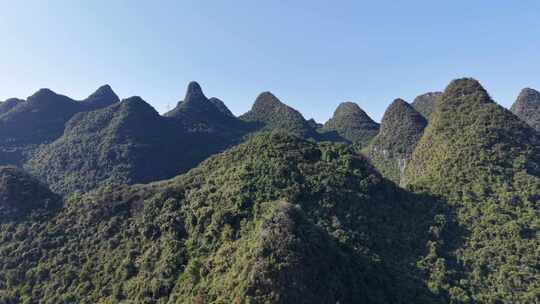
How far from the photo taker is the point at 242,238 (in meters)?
26.4

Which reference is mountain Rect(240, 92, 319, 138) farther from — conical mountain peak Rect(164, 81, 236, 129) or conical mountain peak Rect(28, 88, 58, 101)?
conical mountain peak Rect(28, 88, 58, 101)

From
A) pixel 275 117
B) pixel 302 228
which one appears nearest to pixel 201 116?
A: pixel 275 117

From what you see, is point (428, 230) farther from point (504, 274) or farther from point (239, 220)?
point (239, 220)

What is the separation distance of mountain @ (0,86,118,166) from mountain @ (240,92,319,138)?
4223 cm

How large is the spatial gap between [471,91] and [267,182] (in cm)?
3412

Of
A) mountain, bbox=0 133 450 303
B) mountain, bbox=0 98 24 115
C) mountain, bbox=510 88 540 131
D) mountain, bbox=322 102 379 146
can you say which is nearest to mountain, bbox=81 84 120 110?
mountain, bbox=0 98 24 115

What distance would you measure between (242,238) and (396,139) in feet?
155

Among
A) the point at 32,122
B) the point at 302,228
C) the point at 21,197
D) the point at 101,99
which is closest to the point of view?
the point at 302,228

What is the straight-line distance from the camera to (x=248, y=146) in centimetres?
3975

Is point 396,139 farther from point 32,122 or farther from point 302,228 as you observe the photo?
point 32,122

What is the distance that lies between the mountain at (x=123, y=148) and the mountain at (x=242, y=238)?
2466cm

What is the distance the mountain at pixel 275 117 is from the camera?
87.6 metres

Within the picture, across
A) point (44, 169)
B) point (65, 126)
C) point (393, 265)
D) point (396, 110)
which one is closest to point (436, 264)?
point (393, 265)

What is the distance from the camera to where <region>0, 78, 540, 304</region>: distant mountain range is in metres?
24.4
